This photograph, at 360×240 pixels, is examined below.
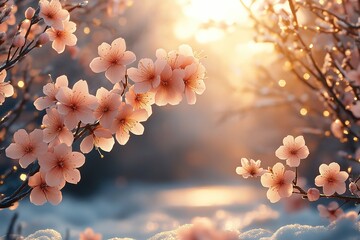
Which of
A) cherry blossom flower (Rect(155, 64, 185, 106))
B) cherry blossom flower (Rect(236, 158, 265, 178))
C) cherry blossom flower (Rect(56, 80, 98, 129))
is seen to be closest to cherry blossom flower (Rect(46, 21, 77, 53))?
cherry blossom flower (Rect(56, 80, 98, 129))

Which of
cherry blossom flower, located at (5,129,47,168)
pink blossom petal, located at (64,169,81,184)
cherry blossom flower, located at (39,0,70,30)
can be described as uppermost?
cherry blossom flower, located at (39,0,70,30)

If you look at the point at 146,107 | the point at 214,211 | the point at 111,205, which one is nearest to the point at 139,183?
the point at 111,205

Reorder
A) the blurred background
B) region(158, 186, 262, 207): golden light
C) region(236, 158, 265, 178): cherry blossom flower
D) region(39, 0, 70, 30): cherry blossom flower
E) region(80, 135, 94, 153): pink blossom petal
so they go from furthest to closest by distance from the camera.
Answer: region(158, 186, 262, 207): golden light < the blurred background < region(236, 158, 265, 178): cherry blossom flower < region(39, 0, 70, 30): cherry blossom flower < region(80, 135, 94, 153): pink blossom petal

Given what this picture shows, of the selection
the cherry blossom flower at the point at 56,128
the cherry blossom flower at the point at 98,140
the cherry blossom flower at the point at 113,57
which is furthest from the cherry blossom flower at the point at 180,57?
the cherry blossom flower at the point at 56,128

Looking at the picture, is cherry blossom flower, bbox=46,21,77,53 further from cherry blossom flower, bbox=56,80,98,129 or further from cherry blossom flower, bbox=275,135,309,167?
cherry blossom flower, bbox=275,135,309,167

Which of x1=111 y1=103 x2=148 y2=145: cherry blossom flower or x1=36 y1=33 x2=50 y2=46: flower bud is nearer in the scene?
x1=111 y1=103 x2=148 y2=145: cherry blossom flower

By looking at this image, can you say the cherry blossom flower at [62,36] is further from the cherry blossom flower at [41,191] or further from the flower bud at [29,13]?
the cherry blossom flower at [41,191]

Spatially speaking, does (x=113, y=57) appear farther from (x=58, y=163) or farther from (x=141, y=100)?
(x=58, y=163)
